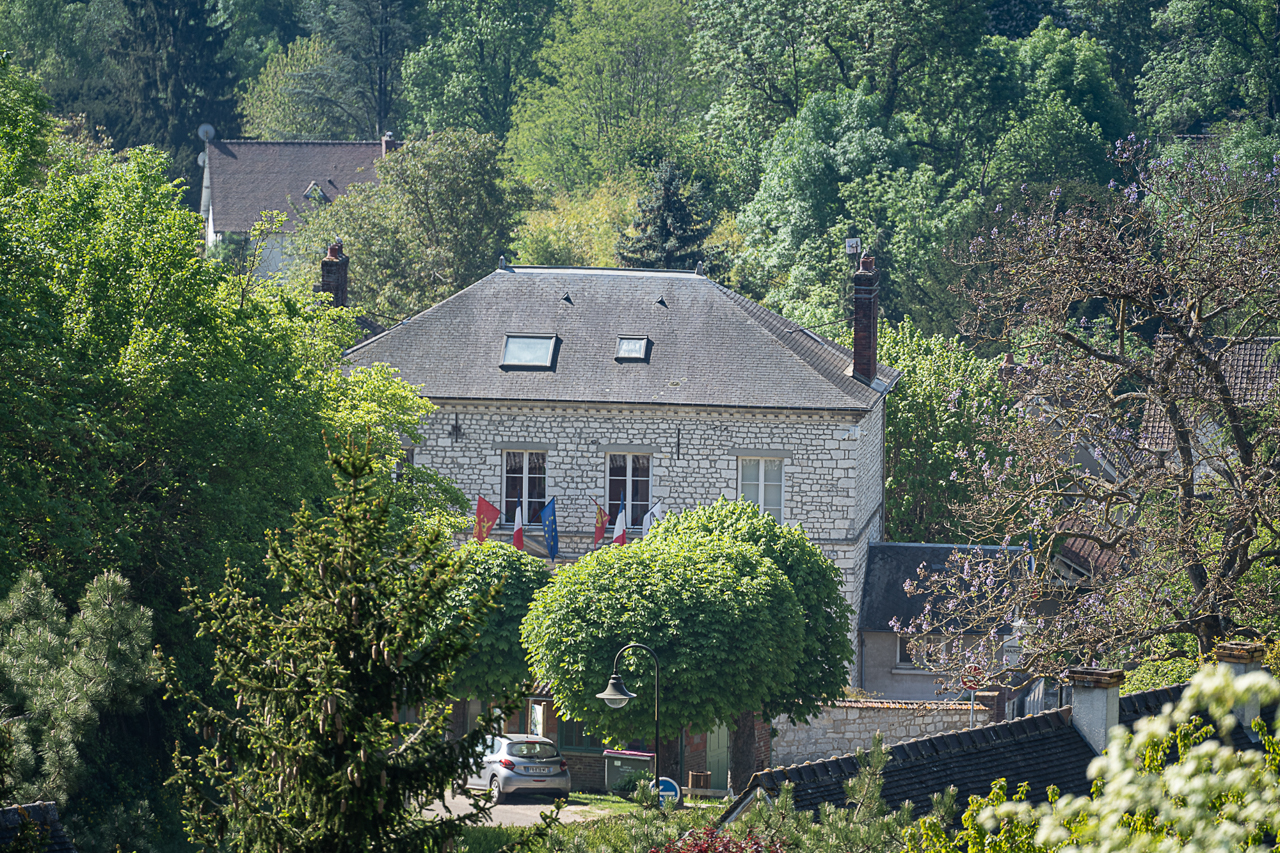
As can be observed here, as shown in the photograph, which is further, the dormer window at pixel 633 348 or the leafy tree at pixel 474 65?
the leafy tree at pixel 474 65

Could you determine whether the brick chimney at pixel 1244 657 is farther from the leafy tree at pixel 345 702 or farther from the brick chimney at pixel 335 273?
the brick chimney at pixel 335 273

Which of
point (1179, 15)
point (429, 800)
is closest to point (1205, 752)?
point (429, 800)

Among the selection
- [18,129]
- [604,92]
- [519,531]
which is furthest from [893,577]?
[604,92]

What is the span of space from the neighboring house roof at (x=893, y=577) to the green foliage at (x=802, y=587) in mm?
4289

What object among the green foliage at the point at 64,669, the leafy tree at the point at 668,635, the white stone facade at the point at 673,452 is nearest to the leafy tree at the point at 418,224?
the white stone facade at the point at 673,452

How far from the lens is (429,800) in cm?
981

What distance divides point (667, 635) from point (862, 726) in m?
4.76

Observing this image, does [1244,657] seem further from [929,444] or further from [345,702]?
[929,444]

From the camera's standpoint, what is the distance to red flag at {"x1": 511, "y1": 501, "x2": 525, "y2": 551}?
105 ft

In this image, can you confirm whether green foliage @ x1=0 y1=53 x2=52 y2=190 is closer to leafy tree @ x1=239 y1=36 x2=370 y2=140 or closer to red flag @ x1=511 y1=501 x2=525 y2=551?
red flag @ x1=511 y1=501 x2=525 y2=551

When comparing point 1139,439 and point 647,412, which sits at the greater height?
point 647,412

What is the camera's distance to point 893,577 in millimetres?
33000

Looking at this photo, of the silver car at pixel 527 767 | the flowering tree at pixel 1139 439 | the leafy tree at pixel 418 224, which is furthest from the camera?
the leafy tree at pixel 418 224

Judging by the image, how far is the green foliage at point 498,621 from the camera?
1038 inches
